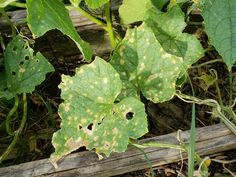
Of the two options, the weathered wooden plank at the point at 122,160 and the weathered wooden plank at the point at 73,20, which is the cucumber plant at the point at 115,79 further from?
the weathered wooden plank at the point at 73,20

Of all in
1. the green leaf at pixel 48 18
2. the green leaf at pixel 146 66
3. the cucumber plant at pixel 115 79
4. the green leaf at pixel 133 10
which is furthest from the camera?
the green leaf at pixel 133 10

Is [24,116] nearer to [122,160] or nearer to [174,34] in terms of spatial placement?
[122,160]

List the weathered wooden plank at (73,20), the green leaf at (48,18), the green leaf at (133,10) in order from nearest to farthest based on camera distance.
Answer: the green leaf at (48,18), the green leaf at (133,10), the weathered wooden plank at (73,20)

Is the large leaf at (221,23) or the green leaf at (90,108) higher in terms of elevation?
the large leaf at (221,23)

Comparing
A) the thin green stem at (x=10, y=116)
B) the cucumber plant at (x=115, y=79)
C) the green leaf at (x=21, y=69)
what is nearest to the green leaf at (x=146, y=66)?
the cucumber plant at (x=115, y=79)

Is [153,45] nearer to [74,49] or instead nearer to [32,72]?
[32,72]

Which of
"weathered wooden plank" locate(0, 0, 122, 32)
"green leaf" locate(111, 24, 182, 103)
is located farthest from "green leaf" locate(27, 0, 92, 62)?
"weathered wooden plank" locate(0, 0, 122, 32)

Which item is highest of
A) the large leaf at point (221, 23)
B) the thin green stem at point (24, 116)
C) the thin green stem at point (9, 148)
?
the large leaf at point (221, 23)

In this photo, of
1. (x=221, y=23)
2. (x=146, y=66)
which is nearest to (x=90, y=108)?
(x=146, y=66)
